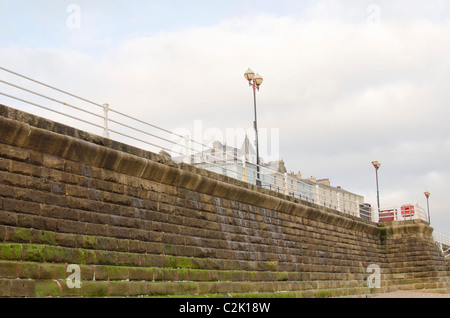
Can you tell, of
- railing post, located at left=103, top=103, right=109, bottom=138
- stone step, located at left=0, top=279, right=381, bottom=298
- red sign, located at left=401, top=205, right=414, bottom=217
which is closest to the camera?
stone step, located at left=0, top=279, right=381, bottom=298

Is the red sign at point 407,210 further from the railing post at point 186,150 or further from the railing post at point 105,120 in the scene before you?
the railing post at point 105,120

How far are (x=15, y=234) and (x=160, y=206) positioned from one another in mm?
4235

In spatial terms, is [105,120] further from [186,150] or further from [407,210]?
[407,210]

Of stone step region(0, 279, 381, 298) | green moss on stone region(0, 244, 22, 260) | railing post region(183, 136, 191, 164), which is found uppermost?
railing post region(183, 136, 191, 164)

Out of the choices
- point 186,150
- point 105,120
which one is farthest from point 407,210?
point 105,120

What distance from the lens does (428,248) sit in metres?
28.5

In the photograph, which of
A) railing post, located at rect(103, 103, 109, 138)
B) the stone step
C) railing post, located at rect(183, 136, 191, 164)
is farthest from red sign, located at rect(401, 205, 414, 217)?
railing post, located at rect(103, 103, 109, 138)

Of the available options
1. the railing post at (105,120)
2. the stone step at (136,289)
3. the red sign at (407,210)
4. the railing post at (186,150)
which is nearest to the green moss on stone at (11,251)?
the stone step at (136,289)

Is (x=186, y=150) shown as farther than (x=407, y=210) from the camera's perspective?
No

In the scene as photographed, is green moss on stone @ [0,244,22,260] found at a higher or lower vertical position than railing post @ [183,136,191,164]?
lower

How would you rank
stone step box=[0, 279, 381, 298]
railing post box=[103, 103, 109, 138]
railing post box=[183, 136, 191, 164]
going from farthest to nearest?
railing post box=[183, 136, 191, 164] → railing post box=[103, 103, 109, 138] → stone step box=[0, 279, 381, 298]

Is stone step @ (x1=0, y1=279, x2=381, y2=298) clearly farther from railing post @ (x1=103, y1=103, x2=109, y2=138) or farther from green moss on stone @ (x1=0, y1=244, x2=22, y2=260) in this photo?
railing post @ (x1=103, y1=103, x2=109, y2=138)

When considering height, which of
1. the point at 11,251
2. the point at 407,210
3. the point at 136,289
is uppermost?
the point at 407,210
